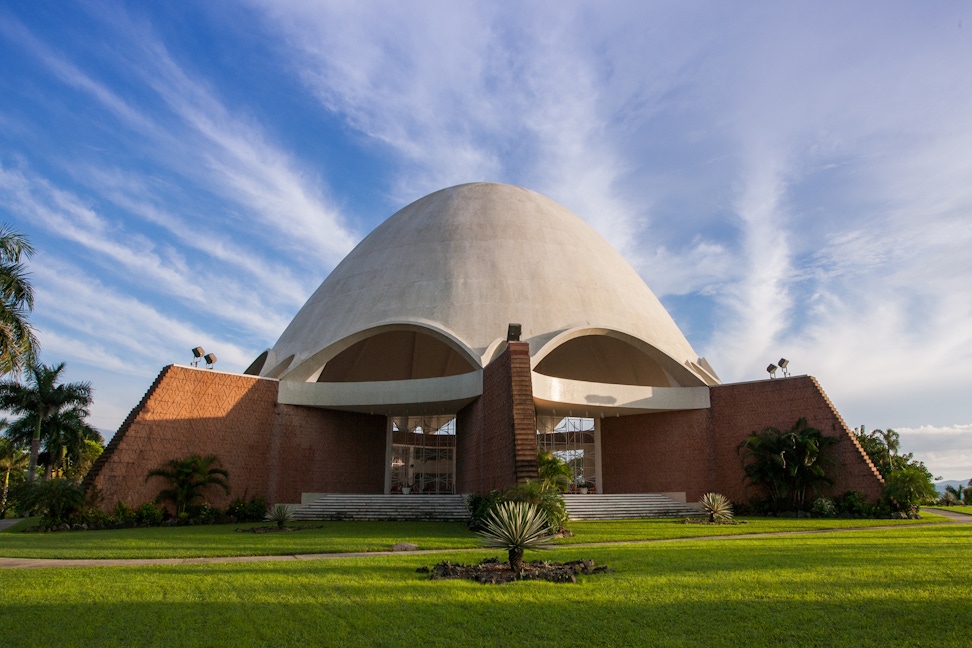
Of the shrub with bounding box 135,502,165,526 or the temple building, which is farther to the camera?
the temple building

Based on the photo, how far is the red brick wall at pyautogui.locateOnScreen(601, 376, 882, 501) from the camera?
22109 mm

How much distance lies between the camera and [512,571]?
8289 mm

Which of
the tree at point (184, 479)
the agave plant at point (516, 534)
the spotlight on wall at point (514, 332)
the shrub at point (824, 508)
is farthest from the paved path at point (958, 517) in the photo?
the tree at point (184, 479)

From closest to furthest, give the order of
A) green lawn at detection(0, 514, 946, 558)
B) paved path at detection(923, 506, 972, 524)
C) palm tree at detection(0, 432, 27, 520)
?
1. green lawn at detection(0, 514, 946, 558)
2. paved path at detection(923, 506, 972, 524)
3. palm tree at detection(0, 432, 27, 520)

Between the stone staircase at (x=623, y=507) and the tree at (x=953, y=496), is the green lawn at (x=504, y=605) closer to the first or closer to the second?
the stone staircase at (x=623, y=507)

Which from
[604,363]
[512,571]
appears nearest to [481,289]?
[604,363]

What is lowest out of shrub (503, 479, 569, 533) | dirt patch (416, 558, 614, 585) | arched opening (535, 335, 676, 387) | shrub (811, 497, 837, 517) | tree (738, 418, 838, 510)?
dirt patch (416, 558, 614, 585)

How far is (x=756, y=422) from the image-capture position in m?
24.0

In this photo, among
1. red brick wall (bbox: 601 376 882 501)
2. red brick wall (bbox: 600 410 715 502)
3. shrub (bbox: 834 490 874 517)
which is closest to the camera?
shrub (bbox: 834 490 874 517)

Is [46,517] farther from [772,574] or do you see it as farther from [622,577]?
[772,574]

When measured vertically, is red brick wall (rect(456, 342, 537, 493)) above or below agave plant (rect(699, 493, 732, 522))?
above

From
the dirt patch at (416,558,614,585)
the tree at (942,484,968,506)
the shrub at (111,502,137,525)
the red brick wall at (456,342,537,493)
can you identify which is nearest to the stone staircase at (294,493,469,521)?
the red brick wall at (456,342,537,493)

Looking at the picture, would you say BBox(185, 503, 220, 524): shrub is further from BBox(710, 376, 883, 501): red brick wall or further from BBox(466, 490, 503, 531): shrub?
BBox(710, 376, 883, 501): red brick wall

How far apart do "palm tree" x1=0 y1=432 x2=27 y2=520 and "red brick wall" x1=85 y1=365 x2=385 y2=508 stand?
1504 centimetres
